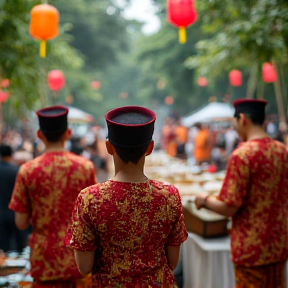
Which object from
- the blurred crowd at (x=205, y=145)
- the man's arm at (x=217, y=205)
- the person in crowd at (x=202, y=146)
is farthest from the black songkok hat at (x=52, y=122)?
the person in crowd at (x=202, y=146)

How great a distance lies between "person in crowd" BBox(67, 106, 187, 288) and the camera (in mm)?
2094

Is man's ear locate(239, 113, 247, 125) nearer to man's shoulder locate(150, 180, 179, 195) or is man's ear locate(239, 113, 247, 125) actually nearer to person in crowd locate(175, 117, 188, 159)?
man's shoulder locate(150, 180, 179, 195)

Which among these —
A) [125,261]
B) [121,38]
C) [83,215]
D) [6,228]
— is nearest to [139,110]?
[83,215]

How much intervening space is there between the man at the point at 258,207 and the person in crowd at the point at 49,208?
3.60ft

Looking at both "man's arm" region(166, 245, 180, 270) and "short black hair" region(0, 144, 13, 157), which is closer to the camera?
"man's arm" region(166, 245, 180, 270)

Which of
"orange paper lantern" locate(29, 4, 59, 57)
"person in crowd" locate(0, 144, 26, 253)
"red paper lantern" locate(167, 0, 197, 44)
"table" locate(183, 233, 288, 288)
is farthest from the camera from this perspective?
"orange paper lantern" locate(29, 4, 59, 57)

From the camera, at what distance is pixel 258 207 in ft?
10.8

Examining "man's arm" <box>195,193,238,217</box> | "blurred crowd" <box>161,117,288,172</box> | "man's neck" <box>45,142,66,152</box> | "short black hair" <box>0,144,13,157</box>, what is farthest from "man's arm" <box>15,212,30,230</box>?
"blurred crowd" <box>161,117,288,172</box>

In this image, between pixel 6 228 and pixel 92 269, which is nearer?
pixel 92 269

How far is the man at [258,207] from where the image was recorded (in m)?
3.27

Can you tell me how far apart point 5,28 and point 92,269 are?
5484mm

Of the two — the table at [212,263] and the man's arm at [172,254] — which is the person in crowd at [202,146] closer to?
the table at [212,263]

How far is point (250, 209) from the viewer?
3318mm

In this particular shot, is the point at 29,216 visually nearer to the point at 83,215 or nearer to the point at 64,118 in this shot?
the point at 64,118
